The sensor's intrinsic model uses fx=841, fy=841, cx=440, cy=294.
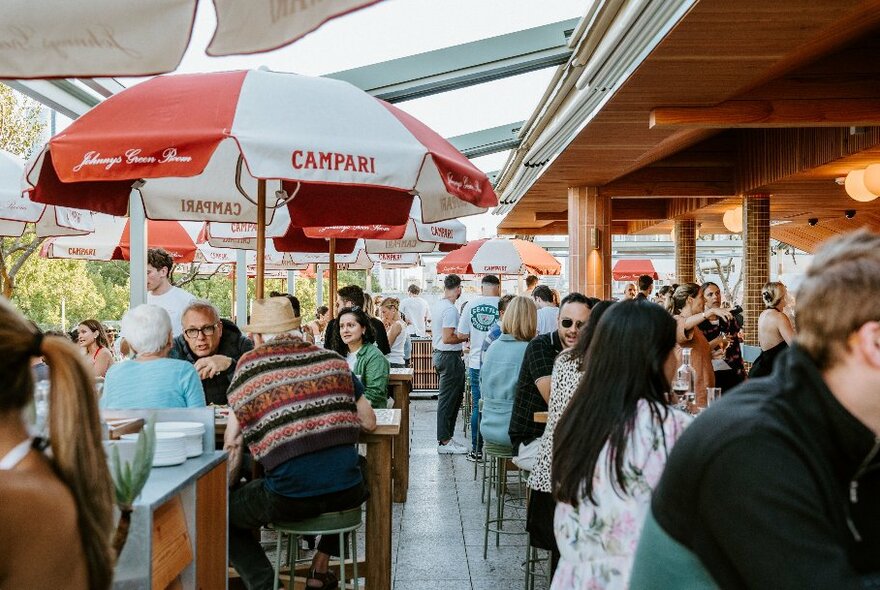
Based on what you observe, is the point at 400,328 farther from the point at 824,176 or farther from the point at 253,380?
the point at 253,380

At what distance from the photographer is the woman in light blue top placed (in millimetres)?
5934

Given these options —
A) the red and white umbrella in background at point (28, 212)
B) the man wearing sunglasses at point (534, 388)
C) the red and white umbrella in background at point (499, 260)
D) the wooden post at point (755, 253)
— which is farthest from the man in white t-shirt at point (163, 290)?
the wooden post at point (755, 253)

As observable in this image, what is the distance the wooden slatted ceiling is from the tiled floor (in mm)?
3381

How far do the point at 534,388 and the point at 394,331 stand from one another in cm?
580

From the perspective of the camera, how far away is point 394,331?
1062 cm

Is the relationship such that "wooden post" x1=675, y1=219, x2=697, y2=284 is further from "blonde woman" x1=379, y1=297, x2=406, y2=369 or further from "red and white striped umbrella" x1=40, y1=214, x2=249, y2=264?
"red and white striped umbrella" x1=40, y1=214, x2=249, y2=264

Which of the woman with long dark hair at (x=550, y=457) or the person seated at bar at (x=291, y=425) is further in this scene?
the person seated at bar at (x=291, y=425)

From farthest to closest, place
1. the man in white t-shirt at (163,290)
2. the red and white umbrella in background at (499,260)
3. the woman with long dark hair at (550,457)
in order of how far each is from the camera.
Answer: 1. the red and white umbrella in background at (499,260)
2. the man in white t-shirt at (163,290)
3. the woman with long dark hair at (550,457)

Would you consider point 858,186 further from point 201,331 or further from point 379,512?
point 201,331

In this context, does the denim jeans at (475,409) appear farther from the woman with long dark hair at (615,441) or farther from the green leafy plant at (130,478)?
the green leafy plant at (130,478)

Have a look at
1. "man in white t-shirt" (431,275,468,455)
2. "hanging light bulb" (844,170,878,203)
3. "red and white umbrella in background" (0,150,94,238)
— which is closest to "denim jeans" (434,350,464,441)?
"man in white t-shirt" (431,275,468,455)

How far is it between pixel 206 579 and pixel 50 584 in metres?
2.05

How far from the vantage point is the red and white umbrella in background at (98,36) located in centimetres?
247

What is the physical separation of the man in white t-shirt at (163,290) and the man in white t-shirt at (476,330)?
3.70m
